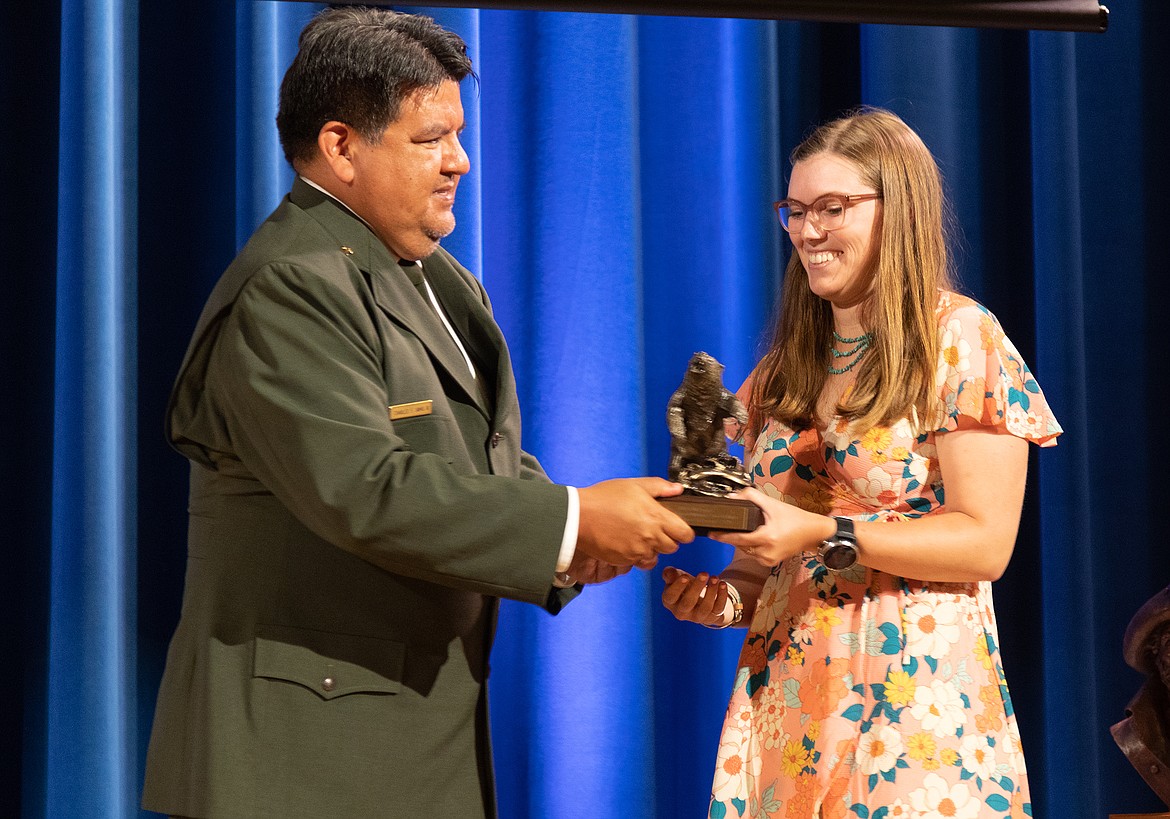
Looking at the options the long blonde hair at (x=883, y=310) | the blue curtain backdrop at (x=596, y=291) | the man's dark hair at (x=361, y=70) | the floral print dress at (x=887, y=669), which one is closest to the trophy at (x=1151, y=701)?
the blue curtain backdrop at (x=596, y=291)

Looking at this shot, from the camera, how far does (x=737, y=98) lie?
9.36 ft

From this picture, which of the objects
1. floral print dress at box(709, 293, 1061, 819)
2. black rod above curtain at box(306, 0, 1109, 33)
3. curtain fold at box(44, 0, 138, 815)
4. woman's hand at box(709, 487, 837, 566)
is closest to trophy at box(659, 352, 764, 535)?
woman's hand at box(709, 487, 837, 566)

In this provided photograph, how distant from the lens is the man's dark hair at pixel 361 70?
5.37 ft

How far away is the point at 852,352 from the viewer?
6.05 feet

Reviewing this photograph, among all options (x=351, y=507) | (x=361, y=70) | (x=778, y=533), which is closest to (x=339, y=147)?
(x=361, y=70)

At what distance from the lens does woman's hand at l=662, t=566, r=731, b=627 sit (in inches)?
71.4

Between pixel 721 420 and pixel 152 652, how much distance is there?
54.0 inches

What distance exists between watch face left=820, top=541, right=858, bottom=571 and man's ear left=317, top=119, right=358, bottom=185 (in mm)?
755

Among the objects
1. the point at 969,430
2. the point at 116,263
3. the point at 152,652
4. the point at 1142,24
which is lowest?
Result: the point at 152,652

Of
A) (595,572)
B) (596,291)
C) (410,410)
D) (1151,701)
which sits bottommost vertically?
A: (1151,701)

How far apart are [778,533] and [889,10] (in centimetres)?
100

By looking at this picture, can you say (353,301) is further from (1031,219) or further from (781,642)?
(1031,219)

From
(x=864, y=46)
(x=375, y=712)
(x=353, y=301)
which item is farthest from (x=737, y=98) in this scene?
(x=375, y=712)

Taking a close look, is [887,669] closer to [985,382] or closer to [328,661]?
[985,382]
